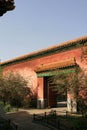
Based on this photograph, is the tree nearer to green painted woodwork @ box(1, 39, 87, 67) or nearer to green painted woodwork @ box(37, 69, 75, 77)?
green painted woodwork @ box(37, 69, 75, 77)

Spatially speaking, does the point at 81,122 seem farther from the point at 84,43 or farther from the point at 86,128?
the point at 84,43

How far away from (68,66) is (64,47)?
8.47 feet

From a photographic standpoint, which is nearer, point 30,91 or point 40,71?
point 40,71

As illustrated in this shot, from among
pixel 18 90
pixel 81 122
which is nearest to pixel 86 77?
pixel 81 122

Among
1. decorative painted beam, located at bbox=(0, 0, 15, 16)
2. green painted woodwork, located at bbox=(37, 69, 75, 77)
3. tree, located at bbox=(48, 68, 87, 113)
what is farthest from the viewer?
green painted woodwork, located at bbox=(37, 69, 75, 77)

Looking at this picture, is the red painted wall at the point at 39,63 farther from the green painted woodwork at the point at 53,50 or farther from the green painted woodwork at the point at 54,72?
the green painted woodwork at the point at 54,72

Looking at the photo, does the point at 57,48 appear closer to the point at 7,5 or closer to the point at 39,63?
the point at 39,63

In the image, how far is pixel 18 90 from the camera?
101ft

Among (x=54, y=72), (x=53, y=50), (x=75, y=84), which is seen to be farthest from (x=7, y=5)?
(x=53, y=50)

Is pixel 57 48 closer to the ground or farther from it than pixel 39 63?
farther from it

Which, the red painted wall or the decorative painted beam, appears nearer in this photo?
the decorative painted beam

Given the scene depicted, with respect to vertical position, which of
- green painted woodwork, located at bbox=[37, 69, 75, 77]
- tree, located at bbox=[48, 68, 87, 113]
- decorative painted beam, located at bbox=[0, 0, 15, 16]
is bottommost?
tree, located at bbox=[48, 68, 87, 113]

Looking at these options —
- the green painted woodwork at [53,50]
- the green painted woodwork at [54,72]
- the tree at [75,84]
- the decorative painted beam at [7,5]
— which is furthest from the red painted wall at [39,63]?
the decorative painted beam at [7,5]

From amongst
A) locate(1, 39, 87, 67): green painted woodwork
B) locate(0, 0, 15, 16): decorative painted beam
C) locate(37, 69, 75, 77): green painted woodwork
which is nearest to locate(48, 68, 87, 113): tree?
locate(37, 69, 75, 77): green painted woodwork
